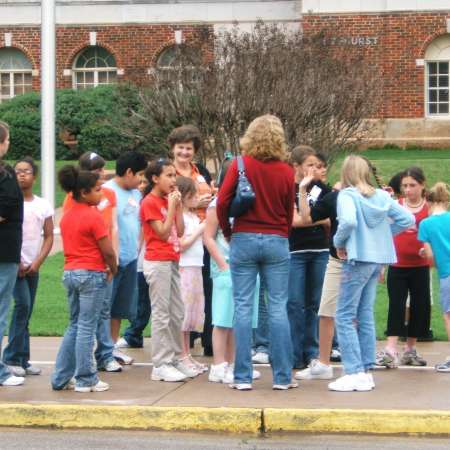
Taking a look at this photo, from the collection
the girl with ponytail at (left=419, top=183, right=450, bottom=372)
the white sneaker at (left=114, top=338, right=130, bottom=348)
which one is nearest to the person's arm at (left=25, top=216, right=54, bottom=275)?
the white sneaker at (left=114, top=338, right=130, bottom=348)

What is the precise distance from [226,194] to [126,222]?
184 cm

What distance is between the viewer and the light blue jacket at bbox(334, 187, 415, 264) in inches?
347

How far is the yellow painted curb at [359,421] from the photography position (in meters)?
7.91

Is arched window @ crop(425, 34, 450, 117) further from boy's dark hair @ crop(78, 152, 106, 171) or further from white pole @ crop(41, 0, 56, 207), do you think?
boy's dark hair @ crop(78, 152, 106, 171)

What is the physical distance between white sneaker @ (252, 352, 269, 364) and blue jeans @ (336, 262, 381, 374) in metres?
1.44

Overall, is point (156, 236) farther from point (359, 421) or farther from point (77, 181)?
point (359, 421)

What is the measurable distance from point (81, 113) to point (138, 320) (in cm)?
2122

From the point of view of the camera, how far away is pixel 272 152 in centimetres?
870

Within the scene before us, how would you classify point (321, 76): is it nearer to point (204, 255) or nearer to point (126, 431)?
point (204, 255)

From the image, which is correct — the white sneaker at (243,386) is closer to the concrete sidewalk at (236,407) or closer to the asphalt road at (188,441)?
the concrete sidewalk at (236,407)

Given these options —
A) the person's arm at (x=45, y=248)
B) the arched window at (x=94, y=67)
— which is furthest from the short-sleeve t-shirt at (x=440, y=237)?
the arched window at (x=94, y=67)

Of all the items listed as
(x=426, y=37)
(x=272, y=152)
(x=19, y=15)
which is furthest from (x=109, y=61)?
(x=272, y=152)

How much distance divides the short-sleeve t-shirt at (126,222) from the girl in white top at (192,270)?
580 mm

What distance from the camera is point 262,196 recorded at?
8703mm
